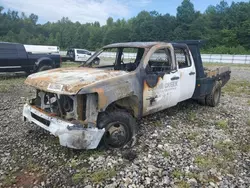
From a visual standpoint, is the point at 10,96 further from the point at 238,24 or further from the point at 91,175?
the point at 238,24

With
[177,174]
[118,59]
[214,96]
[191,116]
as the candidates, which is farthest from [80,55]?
[177,174]

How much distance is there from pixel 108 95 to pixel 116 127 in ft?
2.09

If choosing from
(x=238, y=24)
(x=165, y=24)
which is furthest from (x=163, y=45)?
(x=165, y=24)

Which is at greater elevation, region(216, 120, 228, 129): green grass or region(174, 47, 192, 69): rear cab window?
region(174, 47, 192, 69): rear cab window

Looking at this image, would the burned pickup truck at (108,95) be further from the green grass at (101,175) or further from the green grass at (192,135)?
the green grass at (192,135)

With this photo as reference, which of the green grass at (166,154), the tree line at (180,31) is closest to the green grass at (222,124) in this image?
the green grass at (166,154)

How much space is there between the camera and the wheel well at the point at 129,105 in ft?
12.7

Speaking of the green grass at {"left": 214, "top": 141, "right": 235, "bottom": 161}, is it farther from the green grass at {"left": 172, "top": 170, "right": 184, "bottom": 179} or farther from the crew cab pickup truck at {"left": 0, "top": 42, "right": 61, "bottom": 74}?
the crew cab pickup truck at {"left": 0, "top": 42, "right": 61, "bottom": 74}

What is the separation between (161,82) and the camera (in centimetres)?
429

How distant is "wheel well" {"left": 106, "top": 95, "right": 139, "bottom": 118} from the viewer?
3879mm

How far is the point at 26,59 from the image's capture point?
11133 millimetres

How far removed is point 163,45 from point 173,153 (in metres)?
2.20

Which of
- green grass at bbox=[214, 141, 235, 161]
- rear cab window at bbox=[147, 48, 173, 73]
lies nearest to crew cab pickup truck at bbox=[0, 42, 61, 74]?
rear cab window at bbox=[147, 48, 173, 73]

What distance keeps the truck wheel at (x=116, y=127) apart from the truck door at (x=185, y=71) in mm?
1804
